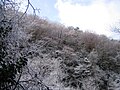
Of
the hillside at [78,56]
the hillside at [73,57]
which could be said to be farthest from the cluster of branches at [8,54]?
the hillside at [78,56]

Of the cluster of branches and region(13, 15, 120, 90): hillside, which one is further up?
the cluster of branches

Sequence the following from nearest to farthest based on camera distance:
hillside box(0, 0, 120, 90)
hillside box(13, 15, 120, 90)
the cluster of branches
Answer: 1. the cluster of branches
2. hillside box(0, 0, 120, 90)
3. hillside box(13, 15, 120, 90)

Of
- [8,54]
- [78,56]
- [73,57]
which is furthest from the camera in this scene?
[78,56]

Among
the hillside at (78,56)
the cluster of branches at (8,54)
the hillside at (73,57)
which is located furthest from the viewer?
the hillside at (78,56)

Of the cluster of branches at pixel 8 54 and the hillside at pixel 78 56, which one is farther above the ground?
the cluster of branches at pixel 8 54

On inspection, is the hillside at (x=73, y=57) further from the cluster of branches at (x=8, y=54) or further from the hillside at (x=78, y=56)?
the cluster of branches at (x=8, y=54)

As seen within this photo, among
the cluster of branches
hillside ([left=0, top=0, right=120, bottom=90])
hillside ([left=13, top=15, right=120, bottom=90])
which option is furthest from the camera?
hillside ([left=13, top=15, right=120, bottom=90])

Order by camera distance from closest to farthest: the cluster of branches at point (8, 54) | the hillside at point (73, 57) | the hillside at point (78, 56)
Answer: the cluster of branches at point (8, 54) → the hillside at point (73, 57) → the hillside at point (78, 56)

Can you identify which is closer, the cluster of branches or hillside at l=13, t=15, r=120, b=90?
the cluster of branches

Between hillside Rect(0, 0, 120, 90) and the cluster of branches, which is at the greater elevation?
the cluster of branches

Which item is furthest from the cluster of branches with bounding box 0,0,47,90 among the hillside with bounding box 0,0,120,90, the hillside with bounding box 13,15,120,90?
the hillside with bounding box 13,15,120,90

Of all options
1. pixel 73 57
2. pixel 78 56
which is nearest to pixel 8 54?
pixel 73 57

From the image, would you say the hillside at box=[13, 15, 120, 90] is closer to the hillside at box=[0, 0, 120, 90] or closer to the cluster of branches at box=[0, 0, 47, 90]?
the hillside at box=[0, 0, 120, 90]

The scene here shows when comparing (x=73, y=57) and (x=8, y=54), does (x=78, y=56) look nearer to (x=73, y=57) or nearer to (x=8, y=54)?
(x=73, y=57)
